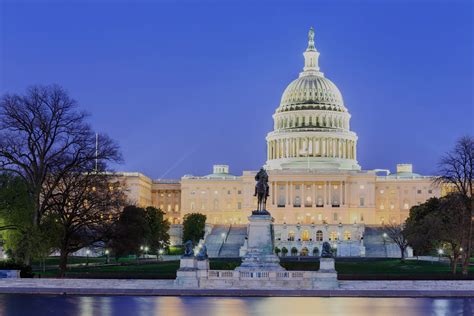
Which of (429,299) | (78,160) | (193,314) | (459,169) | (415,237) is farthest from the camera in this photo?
(415,237)

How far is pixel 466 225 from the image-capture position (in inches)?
3076

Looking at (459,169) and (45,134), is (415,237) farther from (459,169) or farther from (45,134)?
(45,134)

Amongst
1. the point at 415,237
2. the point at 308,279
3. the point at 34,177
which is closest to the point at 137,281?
the point at 308,279

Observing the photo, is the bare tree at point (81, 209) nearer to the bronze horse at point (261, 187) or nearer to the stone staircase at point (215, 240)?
the bronze horse at point (261, 187)

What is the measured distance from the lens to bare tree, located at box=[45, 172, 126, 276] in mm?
71938

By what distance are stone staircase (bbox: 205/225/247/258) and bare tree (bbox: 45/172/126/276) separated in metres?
59.9

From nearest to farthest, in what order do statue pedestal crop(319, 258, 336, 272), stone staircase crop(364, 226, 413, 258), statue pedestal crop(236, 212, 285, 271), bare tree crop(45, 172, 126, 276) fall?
statue pedestal crop(319, 258, 336, 272) < statue pedestal crop(236, 212, 285, 271) < bare tree crop(45, 172, 126, 276) < stone staircase crop(364, 226, 413, 258)

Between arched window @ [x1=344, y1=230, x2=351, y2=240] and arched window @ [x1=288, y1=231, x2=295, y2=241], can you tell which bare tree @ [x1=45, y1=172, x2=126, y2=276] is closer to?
arched window @ [x1=288, y1=231, x2=295, y2=241]

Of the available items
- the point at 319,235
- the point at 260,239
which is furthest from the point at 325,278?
the point at 319,235

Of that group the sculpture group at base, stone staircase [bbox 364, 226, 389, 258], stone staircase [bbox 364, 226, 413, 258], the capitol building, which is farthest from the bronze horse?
the capitol building

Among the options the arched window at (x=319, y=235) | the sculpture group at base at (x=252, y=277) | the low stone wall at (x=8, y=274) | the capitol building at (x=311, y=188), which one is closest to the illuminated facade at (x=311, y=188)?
the capitol building at (x=311, y=188)

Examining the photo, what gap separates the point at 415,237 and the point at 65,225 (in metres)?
39.2

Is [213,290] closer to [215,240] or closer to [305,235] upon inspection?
[215,240]

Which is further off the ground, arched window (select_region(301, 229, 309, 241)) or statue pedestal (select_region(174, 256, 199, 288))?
arched window (select_region(301, 229, 309, 241))
